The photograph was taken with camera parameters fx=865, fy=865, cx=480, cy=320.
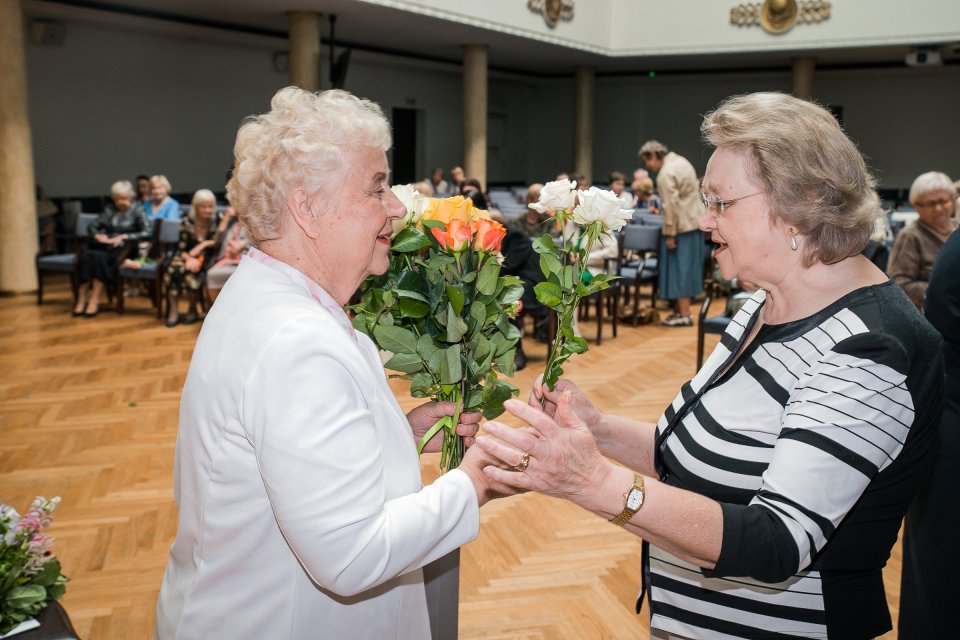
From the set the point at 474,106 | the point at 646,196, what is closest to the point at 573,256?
the point at 646,196

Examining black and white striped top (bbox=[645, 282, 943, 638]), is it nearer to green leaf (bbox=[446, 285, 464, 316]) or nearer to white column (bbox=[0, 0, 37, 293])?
green leaf (bbox=[446, 285, 464, 316])

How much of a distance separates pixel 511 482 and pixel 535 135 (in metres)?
22.2

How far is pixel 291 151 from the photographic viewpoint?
1462mm

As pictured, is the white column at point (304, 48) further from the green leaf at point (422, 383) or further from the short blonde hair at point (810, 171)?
the short blonde hair at point (810, 171)

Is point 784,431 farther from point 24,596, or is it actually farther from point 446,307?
point 24,596

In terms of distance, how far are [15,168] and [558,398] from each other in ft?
32.5

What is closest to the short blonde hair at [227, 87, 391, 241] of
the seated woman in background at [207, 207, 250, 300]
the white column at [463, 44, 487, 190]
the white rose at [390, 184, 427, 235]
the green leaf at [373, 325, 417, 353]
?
the white rose at [390, 184, 427, 235]

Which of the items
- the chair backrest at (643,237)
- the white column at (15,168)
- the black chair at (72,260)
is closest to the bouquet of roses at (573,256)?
the chair backrest at (643,237)

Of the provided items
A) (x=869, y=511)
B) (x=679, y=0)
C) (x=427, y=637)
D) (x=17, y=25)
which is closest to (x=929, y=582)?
(x=869, y=511)

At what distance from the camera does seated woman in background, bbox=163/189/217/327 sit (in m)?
8.46

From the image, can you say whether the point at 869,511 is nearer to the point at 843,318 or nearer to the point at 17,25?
the point at 843,318

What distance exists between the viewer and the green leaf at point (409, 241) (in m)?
1.72

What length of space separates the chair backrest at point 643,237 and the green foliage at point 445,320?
6928 mm

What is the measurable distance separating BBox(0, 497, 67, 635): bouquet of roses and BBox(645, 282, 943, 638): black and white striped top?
1449 millimetres
